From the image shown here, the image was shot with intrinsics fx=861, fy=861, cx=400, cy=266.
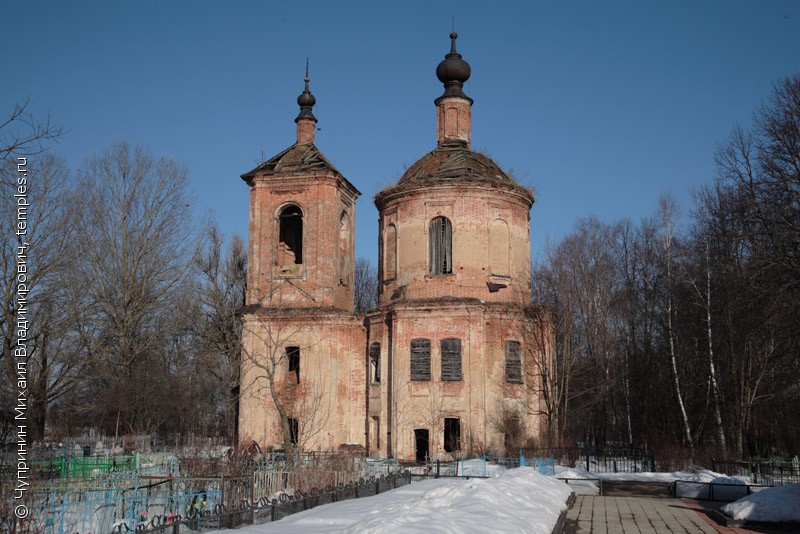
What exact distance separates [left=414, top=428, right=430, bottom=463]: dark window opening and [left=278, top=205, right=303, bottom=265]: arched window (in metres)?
7.72

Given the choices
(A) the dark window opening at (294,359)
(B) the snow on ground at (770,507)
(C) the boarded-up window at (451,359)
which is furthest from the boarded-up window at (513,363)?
(B) the snow on ground at (770,507)

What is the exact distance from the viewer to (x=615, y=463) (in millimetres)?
26016

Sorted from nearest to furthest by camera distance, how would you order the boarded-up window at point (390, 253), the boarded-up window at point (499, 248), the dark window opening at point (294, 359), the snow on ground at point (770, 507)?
the snow on ground at point (770, 507), the boarded-up window at point (499, 248), the dark window opening at point (294, 359), the boarded-up window at point (390, 253)

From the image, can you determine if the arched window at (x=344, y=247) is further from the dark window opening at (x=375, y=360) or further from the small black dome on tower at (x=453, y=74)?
the small black dome on tower at (x=453, y=74)

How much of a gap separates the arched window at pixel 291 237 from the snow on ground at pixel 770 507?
65.6 feet

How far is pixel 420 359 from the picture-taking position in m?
27.6

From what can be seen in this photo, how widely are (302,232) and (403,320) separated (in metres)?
5.28

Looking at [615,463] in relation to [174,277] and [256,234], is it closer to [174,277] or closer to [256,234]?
[256,234]

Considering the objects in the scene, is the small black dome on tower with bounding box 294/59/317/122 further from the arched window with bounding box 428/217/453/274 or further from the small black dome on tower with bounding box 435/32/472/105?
the arched window with bounding box 428/217/453/274

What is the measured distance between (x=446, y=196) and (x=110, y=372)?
49.7 ft

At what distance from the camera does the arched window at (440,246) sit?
28.9 metres

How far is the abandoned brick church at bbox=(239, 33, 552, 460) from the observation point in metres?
27.3

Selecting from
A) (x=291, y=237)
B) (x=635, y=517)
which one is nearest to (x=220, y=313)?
(x=291, y=237)

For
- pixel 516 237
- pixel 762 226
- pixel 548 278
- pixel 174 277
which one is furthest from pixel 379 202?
pixel 762 226
